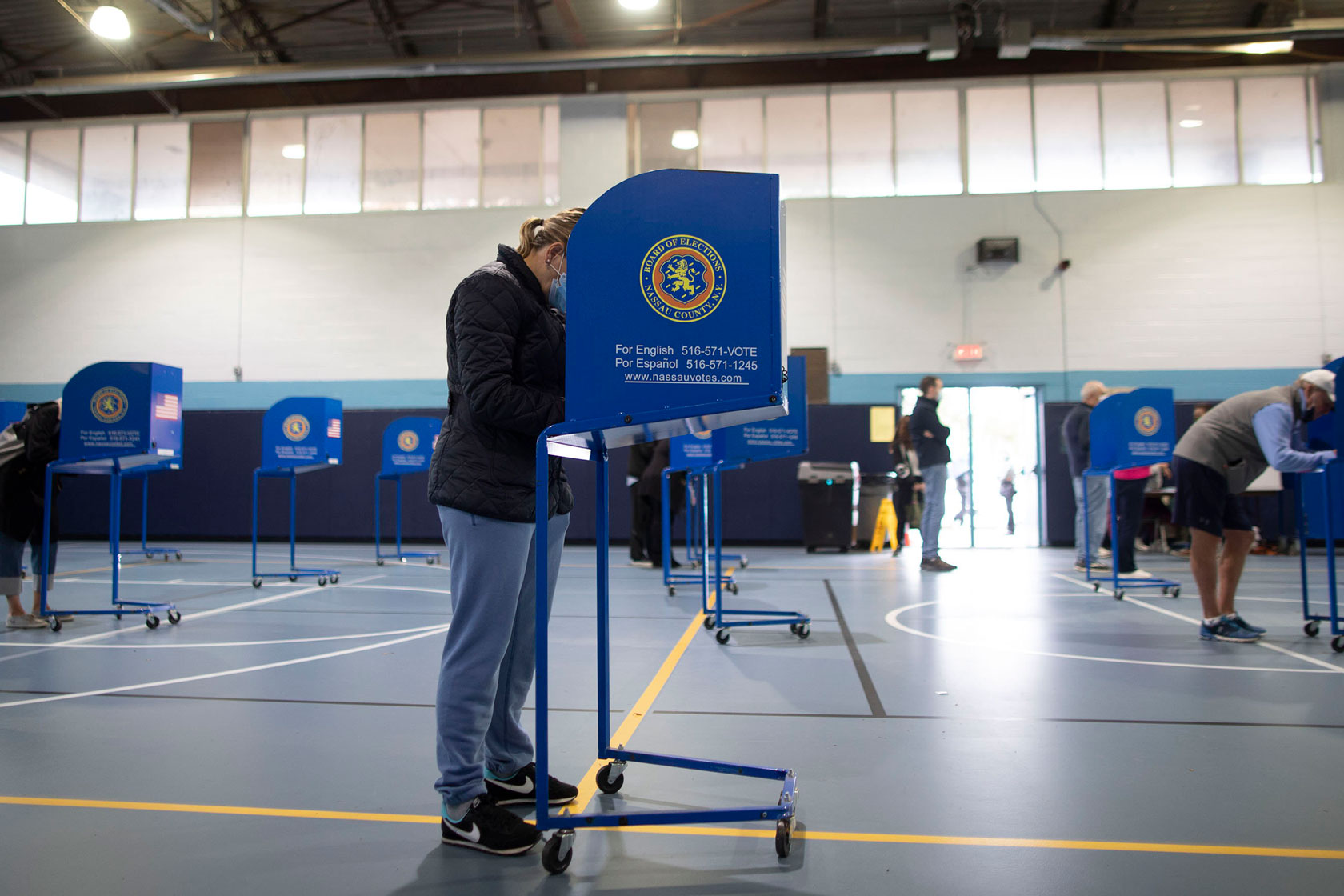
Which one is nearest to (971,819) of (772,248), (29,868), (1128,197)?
(772,248)

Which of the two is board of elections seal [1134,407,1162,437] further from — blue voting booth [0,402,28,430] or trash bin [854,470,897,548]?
blue voting booth [0,402,28,430]

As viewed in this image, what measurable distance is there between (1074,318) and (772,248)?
1408 cm

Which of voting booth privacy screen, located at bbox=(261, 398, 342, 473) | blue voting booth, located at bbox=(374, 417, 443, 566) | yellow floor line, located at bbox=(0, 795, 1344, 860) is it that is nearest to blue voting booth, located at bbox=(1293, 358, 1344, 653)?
yellow floor line, located at bbox=(0, 795, 1344, 860)

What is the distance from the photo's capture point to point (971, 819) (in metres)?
2.28

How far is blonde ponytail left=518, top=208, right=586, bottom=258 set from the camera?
90.0 inches

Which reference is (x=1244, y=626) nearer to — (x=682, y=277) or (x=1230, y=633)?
(x=1230, y=633)

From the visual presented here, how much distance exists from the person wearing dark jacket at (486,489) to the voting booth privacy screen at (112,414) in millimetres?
4208

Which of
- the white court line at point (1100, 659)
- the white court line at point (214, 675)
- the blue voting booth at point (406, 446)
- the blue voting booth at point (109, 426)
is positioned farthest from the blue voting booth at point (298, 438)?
the white court line at point (1100, 659)

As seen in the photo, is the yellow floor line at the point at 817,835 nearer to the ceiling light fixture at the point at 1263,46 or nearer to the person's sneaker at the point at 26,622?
the person's sneaker at the point at 26,622

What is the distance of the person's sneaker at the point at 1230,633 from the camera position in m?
4.86

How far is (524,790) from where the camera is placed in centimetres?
244

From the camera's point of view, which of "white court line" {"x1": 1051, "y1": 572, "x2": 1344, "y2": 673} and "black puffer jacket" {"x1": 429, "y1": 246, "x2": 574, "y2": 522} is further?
"white court line" {"x1": 1051, "y1": 572, "x2": 1344, "y2": 673}

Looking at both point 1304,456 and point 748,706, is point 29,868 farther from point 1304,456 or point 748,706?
point 1304,456

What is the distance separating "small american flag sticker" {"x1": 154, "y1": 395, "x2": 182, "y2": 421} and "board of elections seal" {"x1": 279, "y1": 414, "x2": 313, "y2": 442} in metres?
1.95
